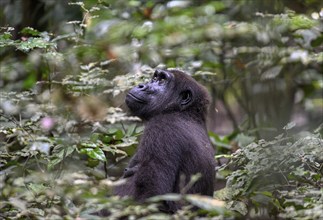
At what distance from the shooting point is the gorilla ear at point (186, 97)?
543 cm

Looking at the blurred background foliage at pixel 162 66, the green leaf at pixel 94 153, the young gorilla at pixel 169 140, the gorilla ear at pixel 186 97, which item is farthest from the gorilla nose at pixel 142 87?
the green leaf at pixel 94 153

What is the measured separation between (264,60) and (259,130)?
902mm

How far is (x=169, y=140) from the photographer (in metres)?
4.97

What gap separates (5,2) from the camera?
25.7ft

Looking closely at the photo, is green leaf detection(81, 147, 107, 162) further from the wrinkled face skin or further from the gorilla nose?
the gorilla nose

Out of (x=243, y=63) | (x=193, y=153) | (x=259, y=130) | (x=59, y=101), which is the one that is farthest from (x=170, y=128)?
(x=243, y=63)

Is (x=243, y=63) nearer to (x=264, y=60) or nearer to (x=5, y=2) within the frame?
(x=264, y=60)

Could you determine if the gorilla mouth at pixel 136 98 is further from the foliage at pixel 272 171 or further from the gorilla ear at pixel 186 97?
the foliage at pixel 272 171

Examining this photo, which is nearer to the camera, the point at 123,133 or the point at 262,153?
the point at 262,153

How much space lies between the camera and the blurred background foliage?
15.6 feet

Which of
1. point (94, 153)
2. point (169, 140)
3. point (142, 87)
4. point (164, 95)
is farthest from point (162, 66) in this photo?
point (94, 153)

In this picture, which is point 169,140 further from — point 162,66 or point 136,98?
point 162,66

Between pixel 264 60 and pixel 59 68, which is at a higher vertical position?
pixel 59 68

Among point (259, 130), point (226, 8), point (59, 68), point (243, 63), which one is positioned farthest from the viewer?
point (226, 8)
